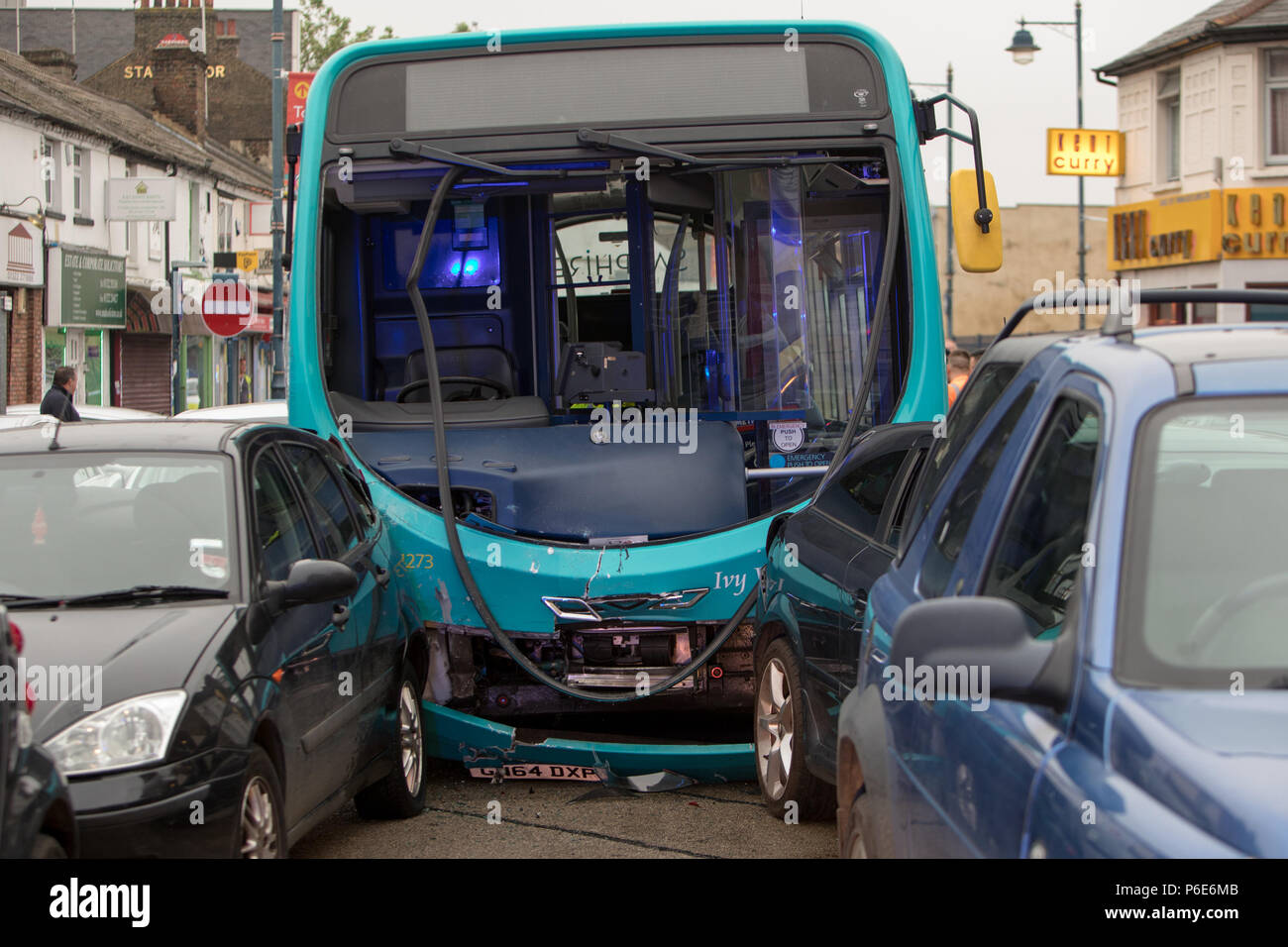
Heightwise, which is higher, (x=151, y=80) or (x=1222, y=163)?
(x=151, y=80)

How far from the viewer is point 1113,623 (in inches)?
103

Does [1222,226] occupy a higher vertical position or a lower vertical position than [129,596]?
higher

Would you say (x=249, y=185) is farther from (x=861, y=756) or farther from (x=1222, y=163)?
(x=861, y=756)

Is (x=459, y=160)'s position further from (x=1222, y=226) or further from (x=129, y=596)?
(x=1222, y=226)

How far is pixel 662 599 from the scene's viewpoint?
6945mm

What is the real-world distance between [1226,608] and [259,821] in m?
2.93

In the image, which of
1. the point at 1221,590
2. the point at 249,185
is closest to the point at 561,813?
the point at 1221,590

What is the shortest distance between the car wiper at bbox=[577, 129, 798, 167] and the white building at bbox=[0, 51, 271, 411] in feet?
73.1

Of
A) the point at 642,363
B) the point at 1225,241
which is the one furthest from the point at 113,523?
the point at 1225,241

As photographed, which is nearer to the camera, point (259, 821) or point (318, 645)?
point (259, 821)

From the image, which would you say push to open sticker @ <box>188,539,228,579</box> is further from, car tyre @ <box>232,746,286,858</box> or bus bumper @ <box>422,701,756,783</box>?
bus bumper @ <box>422,701,756,783</box>

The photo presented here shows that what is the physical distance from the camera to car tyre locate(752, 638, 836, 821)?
6059 millimetres

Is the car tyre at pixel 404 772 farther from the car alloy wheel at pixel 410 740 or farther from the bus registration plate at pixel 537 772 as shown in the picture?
the bus registration plate at pixel 537 772
